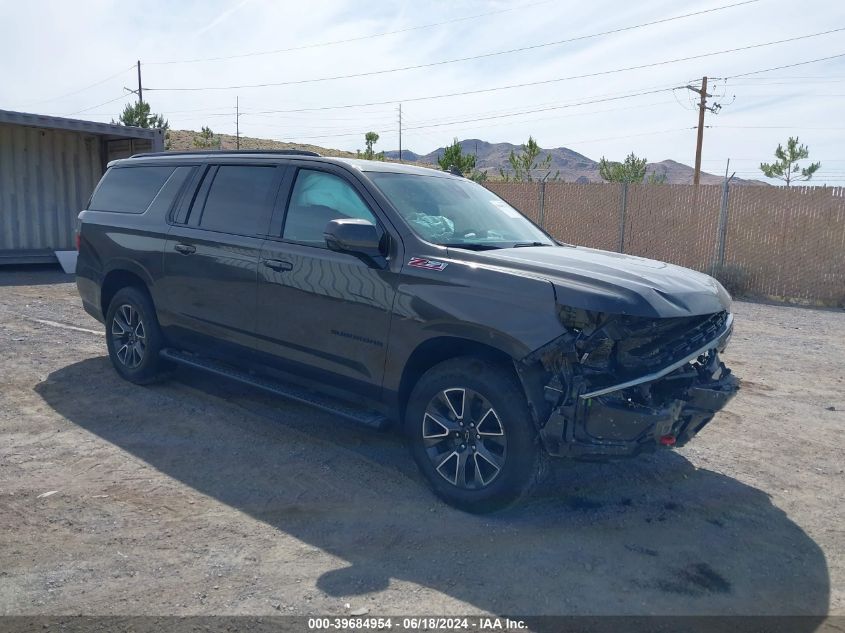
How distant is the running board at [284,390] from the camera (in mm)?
4867

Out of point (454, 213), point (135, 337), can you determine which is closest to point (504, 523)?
point (454, 213)

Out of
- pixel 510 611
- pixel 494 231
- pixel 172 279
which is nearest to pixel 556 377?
pixel 510 611

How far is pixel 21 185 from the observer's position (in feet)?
52.4

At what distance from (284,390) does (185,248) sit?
1.51m

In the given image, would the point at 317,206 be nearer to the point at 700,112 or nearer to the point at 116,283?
the point at 116,283

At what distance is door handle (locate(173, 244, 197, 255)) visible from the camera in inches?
238

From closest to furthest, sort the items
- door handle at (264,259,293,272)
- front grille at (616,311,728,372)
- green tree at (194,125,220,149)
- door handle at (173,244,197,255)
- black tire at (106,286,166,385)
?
front grille at (616,311,728,372), door handle at (264,259,293,272), door handle at (173,244,197,255), black tire at (106,286,166,385), green tree at (194,125,220,149)

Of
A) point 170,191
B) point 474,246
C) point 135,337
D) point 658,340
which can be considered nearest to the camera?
point 658,340

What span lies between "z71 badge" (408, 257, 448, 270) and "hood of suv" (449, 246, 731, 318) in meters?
0.12

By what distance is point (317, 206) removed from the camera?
5332 mm

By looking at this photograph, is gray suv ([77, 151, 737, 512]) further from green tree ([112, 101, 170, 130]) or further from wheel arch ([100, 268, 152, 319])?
green tree ([112, 101, 170, 130])

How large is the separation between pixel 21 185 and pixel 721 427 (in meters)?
14.8

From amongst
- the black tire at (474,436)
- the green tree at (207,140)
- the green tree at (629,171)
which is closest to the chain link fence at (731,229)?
the black tire at (474,436)

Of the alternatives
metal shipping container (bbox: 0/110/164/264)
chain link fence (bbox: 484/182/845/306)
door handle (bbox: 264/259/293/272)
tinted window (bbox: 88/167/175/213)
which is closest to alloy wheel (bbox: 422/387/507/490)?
door handle (bbox: 264/259/293/272)
